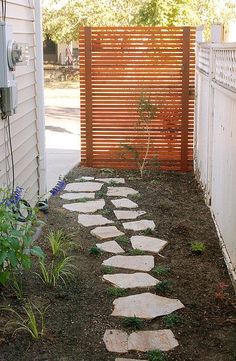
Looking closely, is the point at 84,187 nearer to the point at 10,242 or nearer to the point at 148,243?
the point at 148,243

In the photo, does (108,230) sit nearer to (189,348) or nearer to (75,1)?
(189,348)

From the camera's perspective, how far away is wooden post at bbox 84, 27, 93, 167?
7.64m

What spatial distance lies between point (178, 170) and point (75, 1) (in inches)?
571

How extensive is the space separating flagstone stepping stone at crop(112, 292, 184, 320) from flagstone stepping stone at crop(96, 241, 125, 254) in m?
0.92

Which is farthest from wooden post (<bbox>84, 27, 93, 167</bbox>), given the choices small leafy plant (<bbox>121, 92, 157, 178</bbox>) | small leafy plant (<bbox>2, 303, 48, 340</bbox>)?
small leafy plant (<bbox>2, 303, 48, 340</bbox>)

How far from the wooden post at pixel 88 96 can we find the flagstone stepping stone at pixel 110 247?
3.18 meters

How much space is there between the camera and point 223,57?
15.8ft

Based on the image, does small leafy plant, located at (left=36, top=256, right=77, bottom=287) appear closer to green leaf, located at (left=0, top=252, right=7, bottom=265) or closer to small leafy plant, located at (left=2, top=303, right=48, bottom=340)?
small leafy plant, located at (left=2, top=303, right=48, bottom=340)

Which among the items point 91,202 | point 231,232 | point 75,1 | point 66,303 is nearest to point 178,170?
point 91,202

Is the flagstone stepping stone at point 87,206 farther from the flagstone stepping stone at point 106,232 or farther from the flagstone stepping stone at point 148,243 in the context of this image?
the flagstone stepping stone at point 148,243

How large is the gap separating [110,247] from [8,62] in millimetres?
1817

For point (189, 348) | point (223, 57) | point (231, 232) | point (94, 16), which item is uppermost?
point (94, 16)

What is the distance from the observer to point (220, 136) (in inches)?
197

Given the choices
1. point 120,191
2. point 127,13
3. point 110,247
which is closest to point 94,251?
point 110,247
